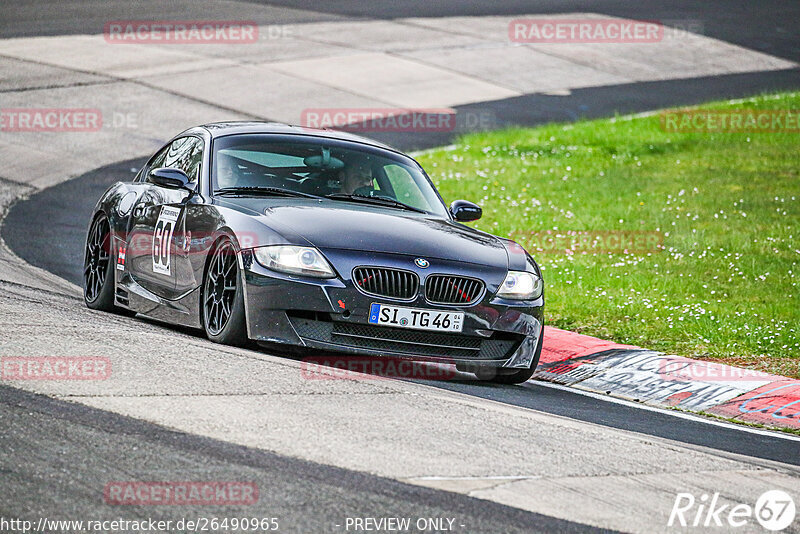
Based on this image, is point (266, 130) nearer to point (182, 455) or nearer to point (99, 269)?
point (99, 269)

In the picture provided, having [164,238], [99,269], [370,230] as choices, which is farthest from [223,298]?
[99,269]

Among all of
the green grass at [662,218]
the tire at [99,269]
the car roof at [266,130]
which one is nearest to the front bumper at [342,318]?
the car roof at [266,130]

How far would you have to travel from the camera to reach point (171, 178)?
8.77 metres

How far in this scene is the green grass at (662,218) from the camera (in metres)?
10.9

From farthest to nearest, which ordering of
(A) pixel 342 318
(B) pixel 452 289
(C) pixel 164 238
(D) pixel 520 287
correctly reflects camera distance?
(C) pixel 164 238, (D) pixel 520 287, (B) pixel 452 289, (A) pixel 342 318

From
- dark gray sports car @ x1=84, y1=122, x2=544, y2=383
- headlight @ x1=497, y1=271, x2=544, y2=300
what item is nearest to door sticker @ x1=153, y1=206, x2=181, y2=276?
dark gray sports car @ x1=84, y1=122, x2=544, y2=383

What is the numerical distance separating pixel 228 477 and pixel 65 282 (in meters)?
7.34

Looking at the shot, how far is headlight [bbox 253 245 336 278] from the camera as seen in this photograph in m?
A: 7.59

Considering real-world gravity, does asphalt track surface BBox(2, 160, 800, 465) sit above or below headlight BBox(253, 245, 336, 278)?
below

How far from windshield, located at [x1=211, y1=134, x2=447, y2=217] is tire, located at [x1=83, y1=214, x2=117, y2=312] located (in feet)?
4.84

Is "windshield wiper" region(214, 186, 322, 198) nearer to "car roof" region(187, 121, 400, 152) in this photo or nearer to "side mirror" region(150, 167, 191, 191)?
"side mirror" region(150, 167, 191, 191)

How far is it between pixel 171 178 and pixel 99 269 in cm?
167

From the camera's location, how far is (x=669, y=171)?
64.0 ft

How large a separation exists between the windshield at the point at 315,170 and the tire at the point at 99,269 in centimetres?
148
